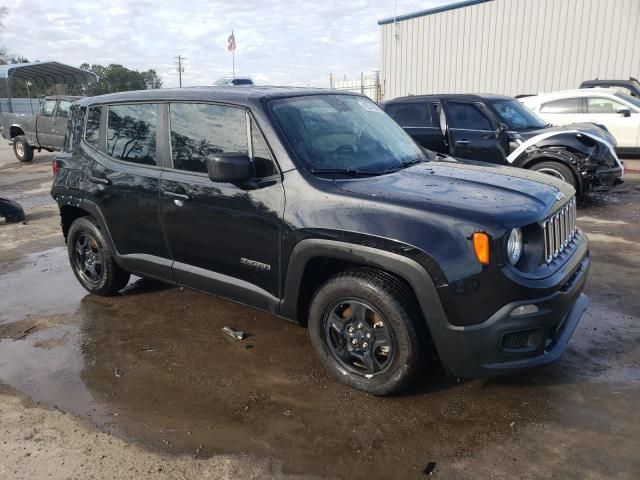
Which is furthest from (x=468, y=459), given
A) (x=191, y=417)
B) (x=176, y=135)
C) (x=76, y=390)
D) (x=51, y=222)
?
(x=51, y=222)

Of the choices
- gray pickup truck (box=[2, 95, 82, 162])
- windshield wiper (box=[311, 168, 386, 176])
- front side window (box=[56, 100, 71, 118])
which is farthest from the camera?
gray pickup truck (box=[2, 95, 82, 162])

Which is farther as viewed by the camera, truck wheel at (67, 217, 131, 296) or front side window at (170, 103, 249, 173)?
truck wheel at (67, 217, 131, 296)

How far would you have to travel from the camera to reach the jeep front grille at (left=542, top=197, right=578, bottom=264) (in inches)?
121

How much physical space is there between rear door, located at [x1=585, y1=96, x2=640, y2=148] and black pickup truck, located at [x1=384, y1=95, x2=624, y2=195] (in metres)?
4.03

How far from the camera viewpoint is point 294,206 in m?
3.35

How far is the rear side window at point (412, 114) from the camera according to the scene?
9.09m

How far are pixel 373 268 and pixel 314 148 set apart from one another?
0.94m

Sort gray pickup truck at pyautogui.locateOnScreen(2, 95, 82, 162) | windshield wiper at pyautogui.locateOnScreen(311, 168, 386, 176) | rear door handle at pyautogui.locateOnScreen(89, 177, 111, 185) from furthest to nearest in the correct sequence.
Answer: gray pickup truck at pyautogui.locateOnScreen(2, 95, 82, 162), rear door handle at pyautogui.locateOnScreen(89, 177, 111, 185), windshield wiper at pyautogui.locateOnScreen(311, 168, 386, 176)

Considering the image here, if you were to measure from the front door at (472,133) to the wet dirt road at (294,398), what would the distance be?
385 centimetres

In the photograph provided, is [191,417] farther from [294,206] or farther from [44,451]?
[294,206]

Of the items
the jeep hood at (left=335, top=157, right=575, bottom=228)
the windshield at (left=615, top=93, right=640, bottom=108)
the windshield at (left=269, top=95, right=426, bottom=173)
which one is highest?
the windshield at (left=615, top=93, right=640, bottom=108)

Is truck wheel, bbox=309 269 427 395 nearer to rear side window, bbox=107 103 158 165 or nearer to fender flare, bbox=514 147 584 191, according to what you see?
rear side window, bbox=107 103 158 165

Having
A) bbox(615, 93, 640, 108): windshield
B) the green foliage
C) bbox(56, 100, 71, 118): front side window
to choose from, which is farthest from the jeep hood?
the green foliage

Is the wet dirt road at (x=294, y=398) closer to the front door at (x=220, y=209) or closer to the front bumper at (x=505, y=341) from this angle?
Result: the front bumper at (x=505, y=341)
